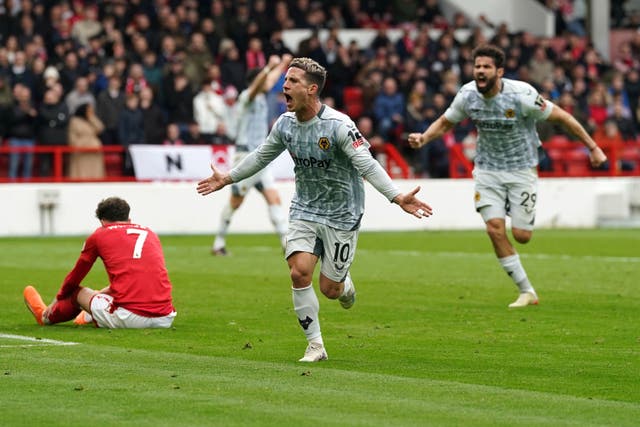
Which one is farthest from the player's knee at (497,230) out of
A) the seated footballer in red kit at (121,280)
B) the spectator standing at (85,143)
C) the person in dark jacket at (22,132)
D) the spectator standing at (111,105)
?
the spectator standing at (111,105)

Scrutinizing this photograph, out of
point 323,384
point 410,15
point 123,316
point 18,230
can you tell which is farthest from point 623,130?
point 323,384

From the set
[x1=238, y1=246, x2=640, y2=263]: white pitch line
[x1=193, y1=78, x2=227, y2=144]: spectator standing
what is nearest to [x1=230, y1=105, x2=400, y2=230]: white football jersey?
[x1=238, y1=246, x2=640, y2=263]: white pitch line

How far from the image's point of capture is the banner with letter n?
1122 inches

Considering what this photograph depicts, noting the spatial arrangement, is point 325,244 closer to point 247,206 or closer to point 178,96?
point 247,206

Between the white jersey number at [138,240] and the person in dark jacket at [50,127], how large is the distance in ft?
51.4

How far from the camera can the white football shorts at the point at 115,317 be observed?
1238cm

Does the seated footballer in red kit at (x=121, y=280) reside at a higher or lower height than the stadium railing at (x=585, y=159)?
higher

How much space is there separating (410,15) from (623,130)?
700cm

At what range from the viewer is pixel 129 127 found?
2859cm

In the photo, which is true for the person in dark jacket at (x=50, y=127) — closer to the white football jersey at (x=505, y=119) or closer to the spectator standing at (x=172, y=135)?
the spectator standing at (x=172, y=135)

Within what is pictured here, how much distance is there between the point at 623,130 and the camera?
34.2 m

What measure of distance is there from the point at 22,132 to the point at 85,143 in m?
1.29

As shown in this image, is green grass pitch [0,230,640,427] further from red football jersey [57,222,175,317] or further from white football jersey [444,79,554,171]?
white football jersey [444,79,554,171]

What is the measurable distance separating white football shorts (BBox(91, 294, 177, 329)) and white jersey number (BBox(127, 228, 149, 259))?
1.57 ft
